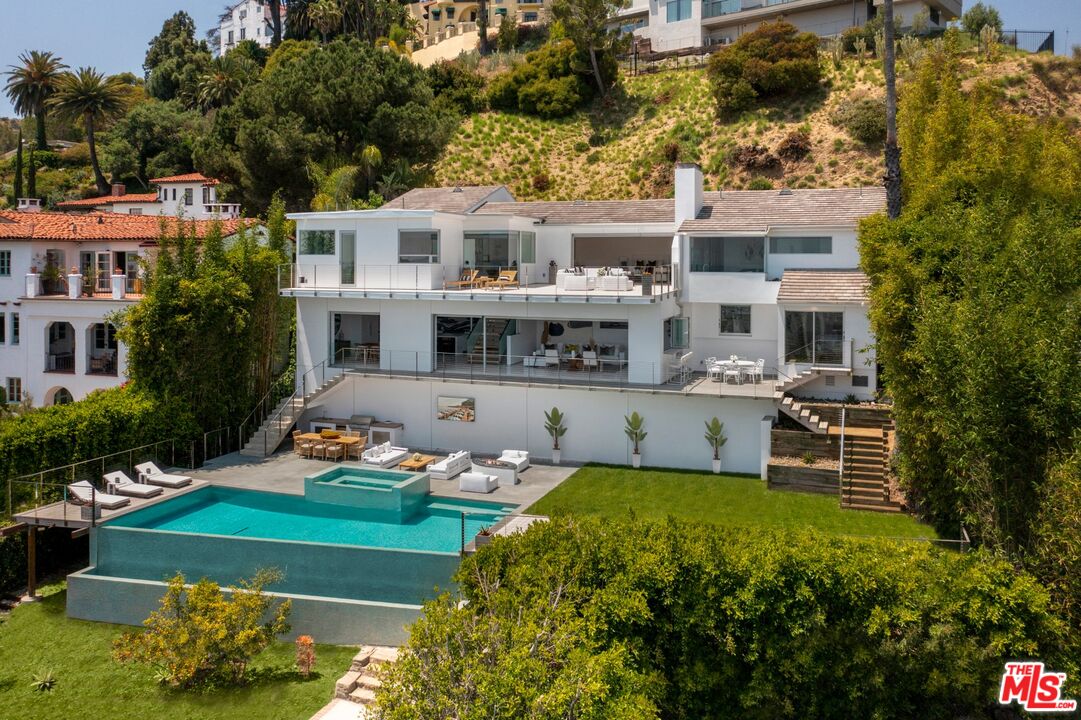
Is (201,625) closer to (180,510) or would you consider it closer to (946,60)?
(180,510)

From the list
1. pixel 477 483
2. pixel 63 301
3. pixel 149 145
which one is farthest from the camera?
pixel 149 145

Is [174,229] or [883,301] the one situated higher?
[174,229]

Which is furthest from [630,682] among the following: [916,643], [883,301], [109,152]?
[109,152]

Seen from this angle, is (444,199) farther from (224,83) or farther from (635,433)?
(224,83)

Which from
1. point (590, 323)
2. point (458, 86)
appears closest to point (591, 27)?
point (458, 86)

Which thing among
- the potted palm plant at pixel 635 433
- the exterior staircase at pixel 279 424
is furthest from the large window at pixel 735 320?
the exterior staircase at pixel 279 424

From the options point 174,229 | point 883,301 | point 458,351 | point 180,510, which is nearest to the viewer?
point 883,301

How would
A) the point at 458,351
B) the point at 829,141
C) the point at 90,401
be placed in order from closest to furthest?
the point at 90,401 → the point at 458,351 → the point at 829,141
